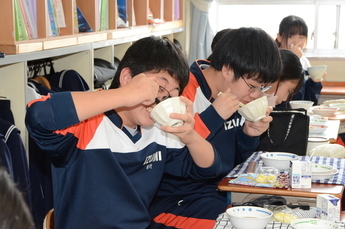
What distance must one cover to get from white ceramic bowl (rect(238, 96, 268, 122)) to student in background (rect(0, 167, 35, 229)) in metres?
1.58

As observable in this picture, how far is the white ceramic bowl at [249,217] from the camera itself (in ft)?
4.28

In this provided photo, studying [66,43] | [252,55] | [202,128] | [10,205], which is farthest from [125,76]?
[66,43]

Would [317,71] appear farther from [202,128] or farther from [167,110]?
[167,110]

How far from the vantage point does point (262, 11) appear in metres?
5.93

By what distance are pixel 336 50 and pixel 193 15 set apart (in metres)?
1.84

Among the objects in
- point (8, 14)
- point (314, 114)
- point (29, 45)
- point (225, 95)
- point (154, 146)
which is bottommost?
point (314, 114)

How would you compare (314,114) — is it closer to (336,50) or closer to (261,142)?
(261,142)

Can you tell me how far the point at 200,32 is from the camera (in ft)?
18.7

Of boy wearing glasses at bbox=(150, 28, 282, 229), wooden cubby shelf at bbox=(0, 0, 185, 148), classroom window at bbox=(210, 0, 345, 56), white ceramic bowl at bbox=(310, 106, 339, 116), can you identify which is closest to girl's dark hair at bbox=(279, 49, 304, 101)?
boy wearing glasses at bbox=(150, 28, 282, 229)

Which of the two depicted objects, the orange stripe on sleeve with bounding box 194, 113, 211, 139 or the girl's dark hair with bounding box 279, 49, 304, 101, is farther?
the girl's dark hair with bounding box 279, 49, 304, 101

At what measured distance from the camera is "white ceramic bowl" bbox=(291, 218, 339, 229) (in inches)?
51.9

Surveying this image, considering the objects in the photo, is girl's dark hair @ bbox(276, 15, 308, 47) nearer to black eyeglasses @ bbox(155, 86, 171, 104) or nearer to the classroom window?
the classroom window

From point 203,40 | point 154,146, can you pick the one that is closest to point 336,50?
point 203,40

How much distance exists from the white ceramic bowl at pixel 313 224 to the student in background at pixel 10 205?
1159mm
